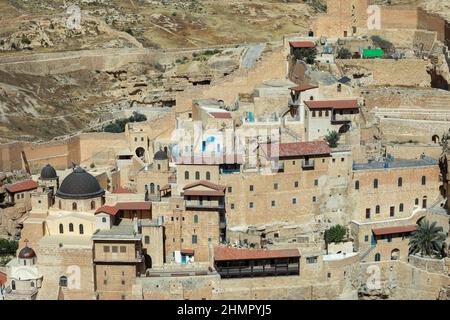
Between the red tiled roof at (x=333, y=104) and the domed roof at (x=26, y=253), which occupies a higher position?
the red tiled roof at (x=333, y=104)

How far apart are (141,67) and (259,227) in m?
27.1

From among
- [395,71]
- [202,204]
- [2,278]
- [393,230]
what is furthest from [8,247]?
[395,71]

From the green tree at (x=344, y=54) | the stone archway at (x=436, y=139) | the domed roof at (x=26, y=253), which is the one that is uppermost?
the green tree at (x=344, y=54)

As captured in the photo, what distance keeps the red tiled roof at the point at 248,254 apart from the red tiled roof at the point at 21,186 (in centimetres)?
1234

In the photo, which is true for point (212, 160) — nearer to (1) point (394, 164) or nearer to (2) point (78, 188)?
(2) point (78, 188)

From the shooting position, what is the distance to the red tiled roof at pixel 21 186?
47.8 meters

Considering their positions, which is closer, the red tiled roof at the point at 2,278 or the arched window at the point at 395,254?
the red tiled roof at the point at 2,278

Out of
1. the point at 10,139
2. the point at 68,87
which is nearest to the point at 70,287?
the point at 10,139

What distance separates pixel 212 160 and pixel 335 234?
6.78 m

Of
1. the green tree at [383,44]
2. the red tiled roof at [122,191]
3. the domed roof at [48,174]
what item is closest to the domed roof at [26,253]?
the red tiled roof at [122,191]

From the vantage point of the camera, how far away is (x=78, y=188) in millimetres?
42781

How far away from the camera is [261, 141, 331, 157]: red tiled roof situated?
4369 centimetres

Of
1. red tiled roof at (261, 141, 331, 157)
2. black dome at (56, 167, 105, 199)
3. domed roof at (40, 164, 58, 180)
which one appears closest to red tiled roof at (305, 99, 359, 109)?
red tiled roof at (261, 141, 331, 157)

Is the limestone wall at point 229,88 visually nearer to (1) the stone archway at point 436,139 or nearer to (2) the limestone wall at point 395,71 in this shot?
(2) the limestone wall at point 395,71
